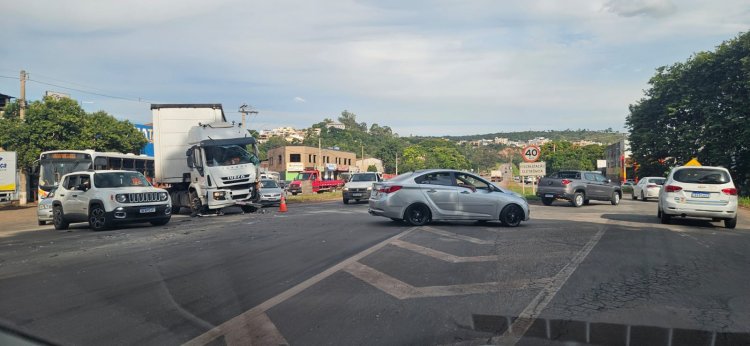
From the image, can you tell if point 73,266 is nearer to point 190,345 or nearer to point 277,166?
point 190,345

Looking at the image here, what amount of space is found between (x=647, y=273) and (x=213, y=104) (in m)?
18.0

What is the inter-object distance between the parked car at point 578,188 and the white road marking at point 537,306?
55.7 feet

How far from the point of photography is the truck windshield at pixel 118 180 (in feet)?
53.0

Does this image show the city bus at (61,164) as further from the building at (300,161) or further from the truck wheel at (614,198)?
the building at (300,161)

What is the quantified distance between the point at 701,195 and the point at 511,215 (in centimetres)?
530

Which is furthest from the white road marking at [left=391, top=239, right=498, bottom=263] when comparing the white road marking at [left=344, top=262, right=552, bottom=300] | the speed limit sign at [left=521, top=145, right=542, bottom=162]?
the speed limit sign at [left=521, top=145, right=542, bottom=162]

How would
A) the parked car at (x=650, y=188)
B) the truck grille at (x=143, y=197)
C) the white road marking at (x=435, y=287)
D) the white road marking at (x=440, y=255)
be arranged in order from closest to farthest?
1. the white road marking at (x=435, y=287)
2. the white road marking at (x=440, y=255)
3. the truck grille at (x=143, y=197)
4. the parked car at (x=650, y=188)

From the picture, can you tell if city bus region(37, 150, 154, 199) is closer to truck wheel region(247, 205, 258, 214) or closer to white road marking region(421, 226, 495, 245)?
truck wheel region(247, 205, 258, 214)

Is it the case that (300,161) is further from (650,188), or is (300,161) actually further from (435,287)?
(435,287)

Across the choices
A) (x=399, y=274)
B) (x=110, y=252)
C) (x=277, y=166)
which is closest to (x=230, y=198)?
(x=110, y=252)

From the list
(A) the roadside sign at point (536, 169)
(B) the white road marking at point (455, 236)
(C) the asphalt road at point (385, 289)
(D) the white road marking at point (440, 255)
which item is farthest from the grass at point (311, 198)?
(D) the white road marking at point (440, 255)

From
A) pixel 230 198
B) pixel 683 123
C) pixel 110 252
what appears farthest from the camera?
pixel 683 123

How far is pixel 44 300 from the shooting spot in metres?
6.73

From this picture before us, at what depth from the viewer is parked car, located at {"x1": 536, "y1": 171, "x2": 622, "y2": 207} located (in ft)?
84.5
